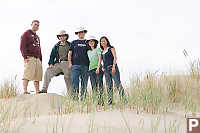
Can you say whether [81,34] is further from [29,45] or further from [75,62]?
[29,45]

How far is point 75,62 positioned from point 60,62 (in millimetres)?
647

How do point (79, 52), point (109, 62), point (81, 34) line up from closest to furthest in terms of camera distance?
point (109, 62) < point (79, 52) < point (81, 34)

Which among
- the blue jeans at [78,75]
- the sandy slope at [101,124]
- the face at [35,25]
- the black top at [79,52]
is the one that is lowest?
the sandy slope at [101,124]

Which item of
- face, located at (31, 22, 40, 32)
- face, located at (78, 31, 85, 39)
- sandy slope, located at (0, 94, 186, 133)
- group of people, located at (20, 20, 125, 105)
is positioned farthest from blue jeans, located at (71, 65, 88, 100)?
sandy slope, located at (0, 94, 186, 133)

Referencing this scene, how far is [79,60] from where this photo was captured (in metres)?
6.15

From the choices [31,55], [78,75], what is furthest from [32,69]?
[78,75]

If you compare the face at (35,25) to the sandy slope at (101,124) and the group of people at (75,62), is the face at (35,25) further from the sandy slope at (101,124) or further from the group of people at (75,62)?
the sandy slope at (101,124)

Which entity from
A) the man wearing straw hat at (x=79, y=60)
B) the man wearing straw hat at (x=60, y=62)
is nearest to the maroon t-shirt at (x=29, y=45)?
the man wearing straw hat at (x=60, y=62)

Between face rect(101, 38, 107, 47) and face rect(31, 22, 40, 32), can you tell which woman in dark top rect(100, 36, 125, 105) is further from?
face rect(31, 22, 40, 32)

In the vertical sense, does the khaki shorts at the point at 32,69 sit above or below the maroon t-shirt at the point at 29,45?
below

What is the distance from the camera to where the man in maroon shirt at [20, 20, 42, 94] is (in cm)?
675

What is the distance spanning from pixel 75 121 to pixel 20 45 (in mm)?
3778

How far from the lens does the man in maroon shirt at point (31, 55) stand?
6.75 m

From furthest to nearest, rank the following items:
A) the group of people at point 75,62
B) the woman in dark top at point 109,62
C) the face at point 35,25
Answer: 1. the face at point 35,25
2. the group of people at point 75,62
3. the woman in dark top at point 109,62
